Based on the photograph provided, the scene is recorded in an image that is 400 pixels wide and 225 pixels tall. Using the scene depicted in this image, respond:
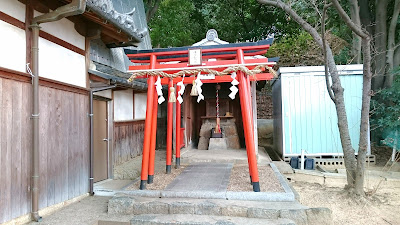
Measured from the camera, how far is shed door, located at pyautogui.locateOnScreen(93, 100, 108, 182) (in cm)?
681

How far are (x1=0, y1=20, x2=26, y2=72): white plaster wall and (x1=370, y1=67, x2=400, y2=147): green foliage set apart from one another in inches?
360

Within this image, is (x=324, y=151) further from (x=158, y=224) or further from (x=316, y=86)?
(x=158, y=224)

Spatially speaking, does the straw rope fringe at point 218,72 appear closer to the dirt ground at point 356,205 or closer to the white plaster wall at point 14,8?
the white plaster wall at point 14,8

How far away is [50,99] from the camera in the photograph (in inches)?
191

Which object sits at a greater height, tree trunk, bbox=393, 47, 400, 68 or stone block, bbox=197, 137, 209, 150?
tree trunk, bbox=393, 47, 400, 68

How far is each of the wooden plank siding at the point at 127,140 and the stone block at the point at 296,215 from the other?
5272 mm

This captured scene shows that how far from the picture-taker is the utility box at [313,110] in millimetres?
8750

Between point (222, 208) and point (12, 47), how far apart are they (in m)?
4.11

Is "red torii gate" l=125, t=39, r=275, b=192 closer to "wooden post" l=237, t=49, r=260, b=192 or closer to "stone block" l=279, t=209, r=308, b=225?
"wooden post" l=237, t=49, r=260, b=192

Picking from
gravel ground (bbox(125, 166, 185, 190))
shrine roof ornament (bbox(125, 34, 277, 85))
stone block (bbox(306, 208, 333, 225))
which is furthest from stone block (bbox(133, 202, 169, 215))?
shrine roof ornament (bbox(125, 34, 277, 85))

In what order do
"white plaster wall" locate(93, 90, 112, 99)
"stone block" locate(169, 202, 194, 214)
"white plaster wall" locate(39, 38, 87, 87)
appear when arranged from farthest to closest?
"white plaster wall" locate(93, 90, 112, 99), "white plaster wall" locate(39, 38, 87, 87), "stone block" locate(169, 202, 194, 214)

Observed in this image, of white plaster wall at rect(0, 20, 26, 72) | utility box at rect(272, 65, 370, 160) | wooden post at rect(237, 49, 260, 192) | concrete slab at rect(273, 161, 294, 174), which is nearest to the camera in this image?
white plaster wall at rect(0, 20, 26, 72)

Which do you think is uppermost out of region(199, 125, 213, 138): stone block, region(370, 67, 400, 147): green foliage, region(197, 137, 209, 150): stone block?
region(370, 67, 400, 147): green foliage

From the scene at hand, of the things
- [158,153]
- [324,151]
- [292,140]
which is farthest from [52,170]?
[324,151]
